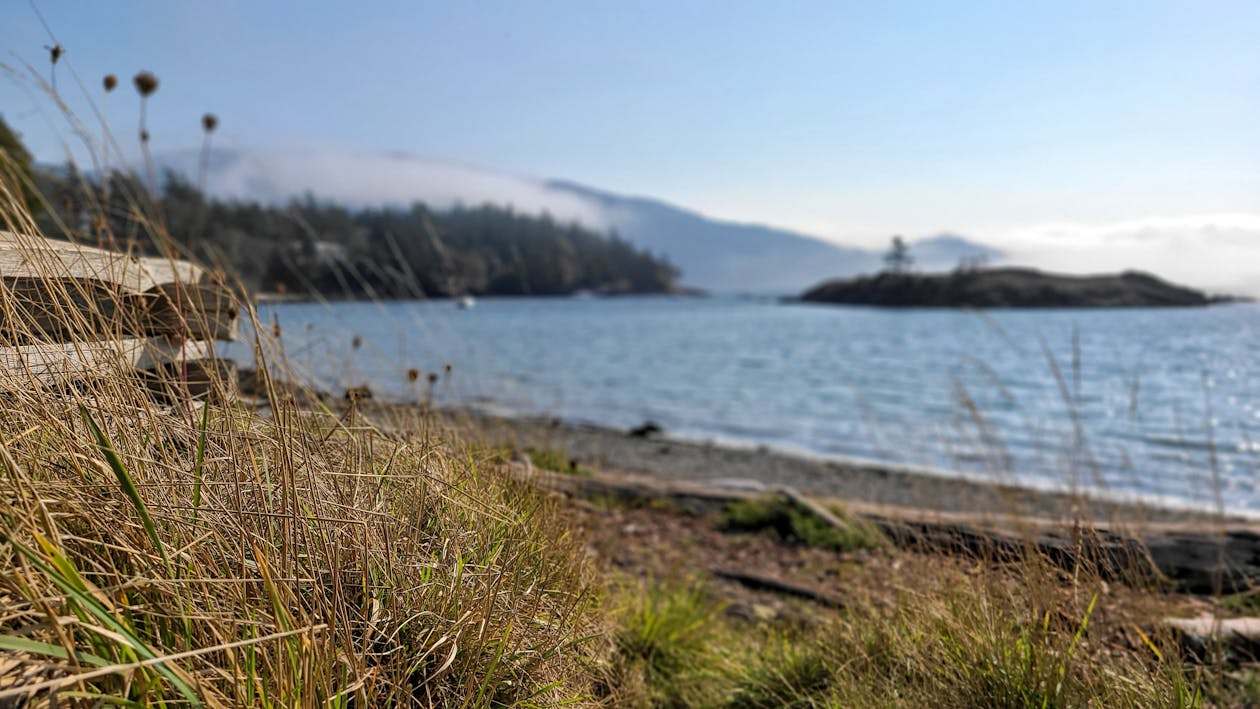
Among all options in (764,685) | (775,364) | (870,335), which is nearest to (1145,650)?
(764,685)

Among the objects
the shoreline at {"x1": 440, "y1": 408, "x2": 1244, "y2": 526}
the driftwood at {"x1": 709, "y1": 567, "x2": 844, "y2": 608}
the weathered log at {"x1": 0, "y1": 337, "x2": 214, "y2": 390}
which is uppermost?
the weathered log at {"x1": 0, "y1": 337, "x2": 214, "y2": 390}

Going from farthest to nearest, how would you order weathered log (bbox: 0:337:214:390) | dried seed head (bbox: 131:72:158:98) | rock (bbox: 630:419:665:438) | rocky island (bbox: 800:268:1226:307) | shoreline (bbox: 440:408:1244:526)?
rocky island (bbox: 800:268:1226:307)
rock (bbox: 630:419:665:438)
shoreline (bbox: 440:408:1244:526)
dried seed head (bbox: 131:72:158:98)
weathered log (bbox: 0:337:214:390)

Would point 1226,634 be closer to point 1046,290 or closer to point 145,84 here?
point 145,84

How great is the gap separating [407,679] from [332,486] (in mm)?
533

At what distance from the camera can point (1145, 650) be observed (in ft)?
8.43

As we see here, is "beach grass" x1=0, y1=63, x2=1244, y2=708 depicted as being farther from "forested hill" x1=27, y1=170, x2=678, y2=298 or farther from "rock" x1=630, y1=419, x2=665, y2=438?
"rock" x1=630, y1=419, x2=665, y2=438

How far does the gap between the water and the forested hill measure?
0.33 m

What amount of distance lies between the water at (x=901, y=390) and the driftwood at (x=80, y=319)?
1.42 feet

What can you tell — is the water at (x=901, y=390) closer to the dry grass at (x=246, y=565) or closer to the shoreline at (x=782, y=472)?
the shoreline at (x=782, y=472)

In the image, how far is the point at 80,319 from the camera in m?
1.79

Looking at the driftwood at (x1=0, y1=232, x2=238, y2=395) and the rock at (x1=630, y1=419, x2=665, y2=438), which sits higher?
the driftwood at (x1=0, y1=232, x2=238, y2=395)

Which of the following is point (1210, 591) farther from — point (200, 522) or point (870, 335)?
point (870, 335)

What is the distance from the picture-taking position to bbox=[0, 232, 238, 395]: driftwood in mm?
1769

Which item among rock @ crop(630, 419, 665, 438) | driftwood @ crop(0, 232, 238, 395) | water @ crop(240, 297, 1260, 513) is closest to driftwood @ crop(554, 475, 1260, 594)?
water @ crop(240, 297, 1260, 513)
